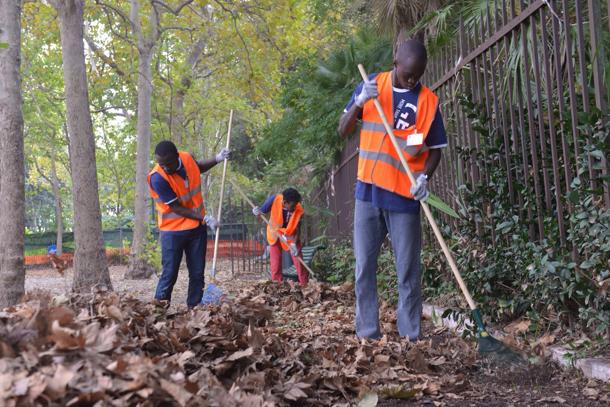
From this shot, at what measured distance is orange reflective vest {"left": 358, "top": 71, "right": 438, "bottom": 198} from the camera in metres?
5.32

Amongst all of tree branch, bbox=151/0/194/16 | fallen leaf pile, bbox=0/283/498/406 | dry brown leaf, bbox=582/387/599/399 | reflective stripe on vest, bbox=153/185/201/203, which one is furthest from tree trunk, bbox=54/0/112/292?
dry brown leaf, bbox=582/387/599/399

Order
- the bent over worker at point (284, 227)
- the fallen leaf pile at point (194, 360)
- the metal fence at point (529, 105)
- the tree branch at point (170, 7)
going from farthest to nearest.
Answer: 1. the tree branch at point (170, 7)
2. the bent over worker at point (284, 227)
3. the metal fence at point (529, 105)
4. the fallen leaf pile at point (194, 360)

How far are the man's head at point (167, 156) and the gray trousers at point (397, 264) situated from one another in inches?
96.9

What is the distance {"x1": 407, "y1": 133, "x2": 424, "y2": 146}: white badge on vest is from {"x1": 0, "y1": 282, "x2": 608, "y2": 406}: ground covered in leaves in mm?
1327

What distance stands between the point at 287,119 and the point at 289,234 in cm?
511

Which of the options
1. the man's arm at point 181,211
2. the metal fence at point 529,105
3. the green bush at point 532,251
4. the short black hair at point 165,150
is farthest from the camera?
the man's arm at point 181,211

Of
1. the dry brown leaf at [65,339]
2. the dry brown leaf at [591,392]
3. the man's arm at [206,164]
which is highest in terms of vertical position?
the man's arm at [206,164]

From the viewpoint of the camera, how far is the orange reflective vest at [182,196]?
7512mm

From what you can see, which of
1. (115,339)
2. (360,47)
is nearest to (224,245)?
(360,47)

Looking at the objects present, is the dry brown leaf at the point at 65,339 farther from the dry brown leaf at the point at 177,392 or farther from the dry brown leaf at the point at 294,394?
the dry brown leaf at the point at 294,394

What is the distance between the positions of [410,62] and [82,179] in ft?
20.0

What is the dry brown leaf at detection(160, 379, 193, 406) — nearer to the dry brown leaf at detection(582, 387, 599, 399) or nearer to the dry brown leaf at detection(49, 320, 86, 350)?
the dry brown leaf at detection(49, 320, 86, 350)

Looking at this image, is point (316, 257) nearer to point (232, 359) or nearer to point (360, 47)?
point (360, 47)

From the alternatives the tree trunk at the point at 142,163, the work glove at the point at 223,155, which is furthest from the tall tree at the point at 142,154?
the work glove at the point at 223,155
